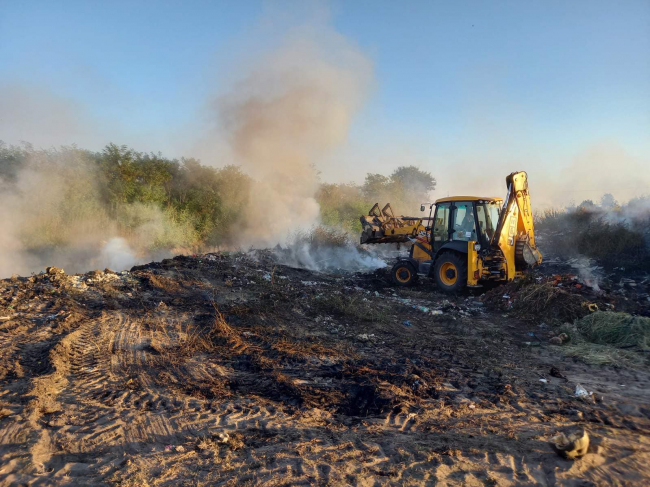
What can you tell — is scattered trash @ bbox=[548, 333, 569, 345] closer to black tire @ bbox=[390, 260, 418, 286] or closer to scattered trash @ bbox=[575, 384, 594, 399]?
scattered trash @ bbox=[575, 384, 594, 399]

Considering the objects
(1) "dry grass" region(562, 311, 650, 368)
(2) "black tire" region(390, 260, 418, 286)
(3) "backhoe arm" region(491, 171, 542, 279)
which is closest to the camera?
(1) "dry grass" region(562, 311, 650, 368)

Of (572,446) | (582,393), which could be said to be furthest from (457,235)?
(572,446)

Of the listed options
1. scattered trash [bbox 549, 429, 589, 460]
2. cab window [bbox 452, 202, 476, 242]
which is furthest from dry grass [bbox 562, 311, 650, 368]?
cab window [bbox 452, 202, 476, 242]

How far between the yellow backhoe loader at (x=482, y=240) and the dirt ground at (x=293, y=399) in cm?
210

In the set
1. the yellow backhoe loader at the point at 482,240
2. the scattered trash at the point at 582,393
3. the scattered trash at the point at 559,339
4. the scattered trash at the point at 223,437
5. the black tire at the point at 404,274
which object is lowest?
the scattered trash at the point at 223,437

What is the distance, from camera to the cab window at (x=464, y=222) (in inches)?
363

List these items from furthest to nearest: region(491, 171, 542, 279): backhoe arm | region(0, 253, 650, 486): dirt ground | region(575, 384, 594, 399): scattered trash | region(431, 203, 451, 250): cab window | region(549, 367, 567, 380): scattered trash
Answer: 1. region(431, 203, 451, 250): cab window
2. region(491, 171, 542, 279): backhoe arm
3. region(549, 367, 567, 380): scattered trash
4. region(575, 384, 594, 399): scattered trash
5. region(0, 253, 650, 486): dirt ground

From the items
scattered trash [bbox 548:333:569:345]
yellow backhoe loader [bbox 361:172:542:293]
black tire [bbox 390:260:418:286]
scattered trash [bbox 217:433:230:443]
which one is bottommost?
scattered trash [bbox 217:433:230:443]

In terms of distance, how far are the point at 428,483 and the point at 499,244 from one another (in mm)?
7257

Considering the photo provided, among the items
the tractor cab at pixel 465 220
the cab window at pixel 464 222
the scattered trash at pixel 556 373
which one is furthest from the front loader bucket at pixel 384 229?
the scattered trash at pixel 556 373

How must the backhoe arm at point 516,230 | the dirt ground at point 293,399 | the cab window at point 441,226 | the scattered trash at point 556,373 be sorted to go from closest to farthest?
the dirt ground at point 293,399
the scattered trash at point 556,373
the backhoe arm at point 516,230
the cab window at point 441,226

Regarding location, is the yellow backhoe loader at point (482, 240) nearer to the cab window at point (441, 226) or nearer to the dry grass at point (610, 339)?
the cab window at point (441, 226)

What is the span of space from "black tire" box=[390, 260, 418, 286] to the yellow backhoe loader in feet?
1.65

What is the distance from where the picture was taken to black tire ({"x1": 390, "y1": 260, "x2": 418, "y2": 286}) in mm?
10648
